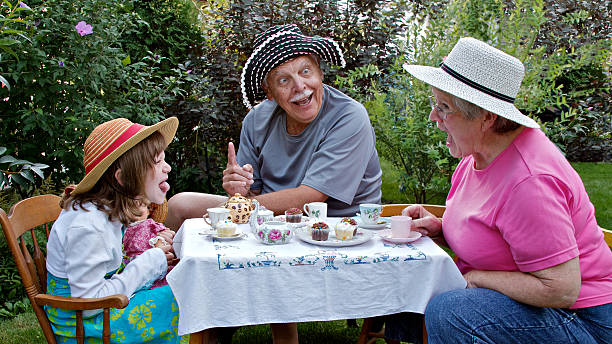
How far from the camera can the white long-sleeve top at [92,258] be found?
1.96 metres

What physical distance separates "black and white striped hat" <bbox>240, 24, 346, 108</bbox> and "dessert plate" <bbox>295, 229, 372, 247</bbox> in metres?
1.15

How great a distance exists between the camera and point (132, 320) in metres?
2.06

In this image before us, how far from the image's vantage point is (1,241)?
3.89 m

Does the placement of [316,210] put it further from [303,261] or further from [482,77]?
[482,77]

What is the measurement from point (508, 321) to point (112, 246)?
4.84 feet

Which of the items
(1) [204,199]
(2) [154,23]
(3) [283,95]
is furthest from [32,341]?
(2) [154,23]

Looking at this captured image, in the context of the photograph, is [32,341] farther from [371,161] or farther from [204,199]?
[371,161]

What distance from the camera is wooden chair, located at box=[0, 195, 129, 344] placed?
74.3 inches

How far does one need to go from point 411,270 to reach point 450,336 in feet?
0.86

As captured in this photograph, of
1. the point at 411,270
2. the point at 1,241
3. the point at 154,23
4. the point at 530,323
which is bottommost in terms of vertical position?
the point at 1,241

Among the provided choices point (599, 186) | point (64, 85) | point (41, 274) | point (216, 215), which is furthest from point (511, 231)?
point (599, 186)

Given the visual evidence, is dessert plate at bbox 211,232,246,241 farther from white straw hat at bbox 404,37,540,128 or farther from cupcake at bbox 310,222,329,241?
white straw hat at bbox 404,37,540,128

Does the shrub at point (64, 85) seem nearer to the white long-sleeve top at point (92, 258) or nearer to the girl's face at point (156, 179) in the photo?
the girl's face at point (156, 179)

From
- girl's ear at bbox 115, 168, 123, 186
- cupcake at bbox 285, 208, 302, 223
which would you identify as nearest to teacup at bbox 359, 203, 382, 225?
cupcake at bbox 285, 208, 302, 223
